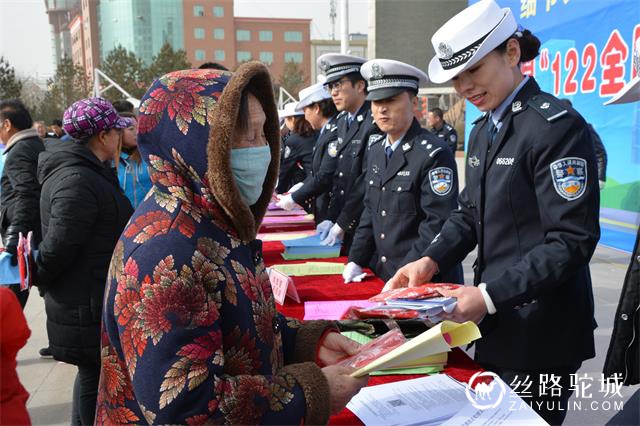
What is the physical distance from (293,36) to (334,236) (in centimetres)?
5875

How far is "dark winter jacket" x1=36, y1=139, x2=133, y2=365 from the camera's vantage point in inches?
96.0

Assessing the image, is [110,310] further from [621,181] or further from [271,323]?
[621,181]

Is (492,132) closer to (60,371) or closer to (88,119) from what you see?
(88,119)

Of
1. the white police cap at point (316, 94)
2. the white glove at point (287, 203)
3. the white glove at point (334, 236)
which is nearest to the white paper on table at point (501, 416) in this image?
the white glove at point (334, 236)

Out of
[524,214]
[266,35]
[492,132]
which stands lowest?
[524,214]

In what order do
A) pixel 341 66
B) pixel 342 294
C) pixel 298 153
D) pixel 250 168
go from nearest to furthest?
pixel 250 168
pixel 342 294
pixel 341 66
pixel 298 153

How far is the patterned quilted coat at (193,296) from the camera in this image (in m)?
0.95

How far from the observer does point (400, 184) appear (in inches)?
106

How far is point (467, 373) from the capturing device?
153cm

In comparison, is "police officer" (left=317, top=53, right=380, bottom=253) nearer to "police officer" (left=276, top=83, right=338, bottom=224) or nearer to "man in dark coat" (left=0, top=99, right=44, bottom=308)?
"police officer" (left=276, top=83, right=338, bottom=224)

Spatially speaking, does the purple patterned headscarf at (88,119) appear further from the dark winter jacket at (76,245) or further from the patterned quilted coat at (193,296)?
the patterned quilted coat at (193,296)

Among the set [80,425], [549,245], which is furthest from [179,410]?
[80,425]

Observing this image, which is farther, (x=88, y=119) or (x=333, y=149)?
(x=333, y=149)

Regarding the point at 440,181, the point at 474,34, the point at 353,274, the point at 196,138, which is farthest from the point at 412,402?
the point at 440,181
